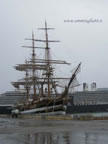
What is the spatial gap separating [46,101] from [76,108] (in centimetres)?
3572

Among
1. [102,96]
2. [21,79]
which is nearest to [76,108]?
[21,79]

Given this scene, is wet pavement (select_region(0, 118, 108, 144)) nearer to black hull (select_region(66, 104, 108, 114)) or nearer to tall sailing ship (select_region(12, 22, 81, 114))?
tall sailing ship (select_region(12, 22, 81, 114))

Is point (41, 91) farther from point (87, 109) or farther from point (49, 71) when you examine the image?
point (87, 109)

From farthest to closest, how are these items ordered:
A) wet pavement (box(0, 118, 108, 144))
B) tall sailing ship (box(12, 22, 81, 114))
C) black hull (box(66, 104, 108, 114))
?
1. black hull (box(66, 104, 108, 114))
2. tall sailing ship (box(12, 22, 81, 114))
3. wet pavement (box(0, 118, 108, 144))

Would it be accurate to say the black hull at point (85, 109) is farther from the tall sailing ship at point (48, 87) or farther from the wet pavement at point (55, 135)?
the wet pavement at point (55, 135)

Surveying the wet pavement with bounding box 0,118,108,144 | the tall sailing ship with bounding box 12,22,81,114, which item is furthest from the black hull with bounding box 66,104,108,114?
the wet pavement with bounding box 0,118,108,144

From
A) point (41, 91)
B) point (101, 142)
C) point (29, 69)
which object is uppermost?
point (29, 69)

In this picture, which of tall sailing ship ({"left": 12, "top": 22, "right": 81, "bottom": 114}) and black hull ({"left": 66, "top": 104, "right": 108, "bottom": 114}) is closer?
tall sailing ship ({"left": 12, "top": 22, "right": 81, "bottom": 114})

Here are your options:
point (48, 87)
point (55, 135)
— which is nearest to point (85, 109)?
point (48, 87)

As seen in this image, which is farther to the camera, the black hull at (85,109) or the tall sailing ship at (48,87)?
the black hull at (85,109)

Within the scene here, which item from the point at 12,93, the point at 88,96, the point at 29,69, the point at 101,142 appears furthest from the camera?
the point at 88,96

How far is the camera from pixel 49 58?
7831 centimetres

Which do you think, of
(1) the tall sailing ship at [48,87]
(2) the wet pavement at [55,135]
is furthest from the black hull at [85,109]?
(2) the wet pavement at [55,135]

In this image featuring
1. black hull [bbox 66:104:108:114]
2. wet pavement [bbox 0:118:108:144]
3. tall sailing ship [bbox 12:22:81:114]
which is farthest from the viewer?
black hull [bbox 66:104:108:114]
